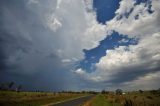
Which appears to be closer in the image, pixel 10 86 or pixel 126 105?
pixel 126 105

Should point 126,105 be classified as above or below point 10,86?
below

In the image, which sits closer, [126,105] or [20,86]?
[126,105]

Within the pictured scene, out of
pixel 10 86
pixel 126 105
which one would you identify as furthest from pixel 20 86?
pixel 126 105

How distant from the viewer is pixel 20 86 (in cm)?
17650

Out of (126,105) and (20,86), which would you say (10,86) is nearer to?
(20,86)

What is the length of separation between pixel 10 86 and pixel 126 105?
154m

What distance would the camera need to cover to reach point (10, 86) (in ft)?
573

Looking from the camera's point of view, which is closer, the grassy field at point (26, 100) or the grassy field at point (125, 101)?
the grassy field at point (125, 101)

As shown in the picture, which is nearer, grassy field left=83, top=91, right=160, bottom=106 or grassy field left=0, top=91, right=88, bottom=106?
grassy field left=83, top=91, right=160, bottom=106

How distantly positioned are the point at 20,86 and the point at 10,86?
7.37 metres

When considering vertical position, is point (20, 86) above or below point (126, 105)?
above

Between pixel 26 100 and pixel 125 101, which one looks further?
pixel 26 100

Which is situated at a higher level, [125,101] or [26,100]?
[26,100]
